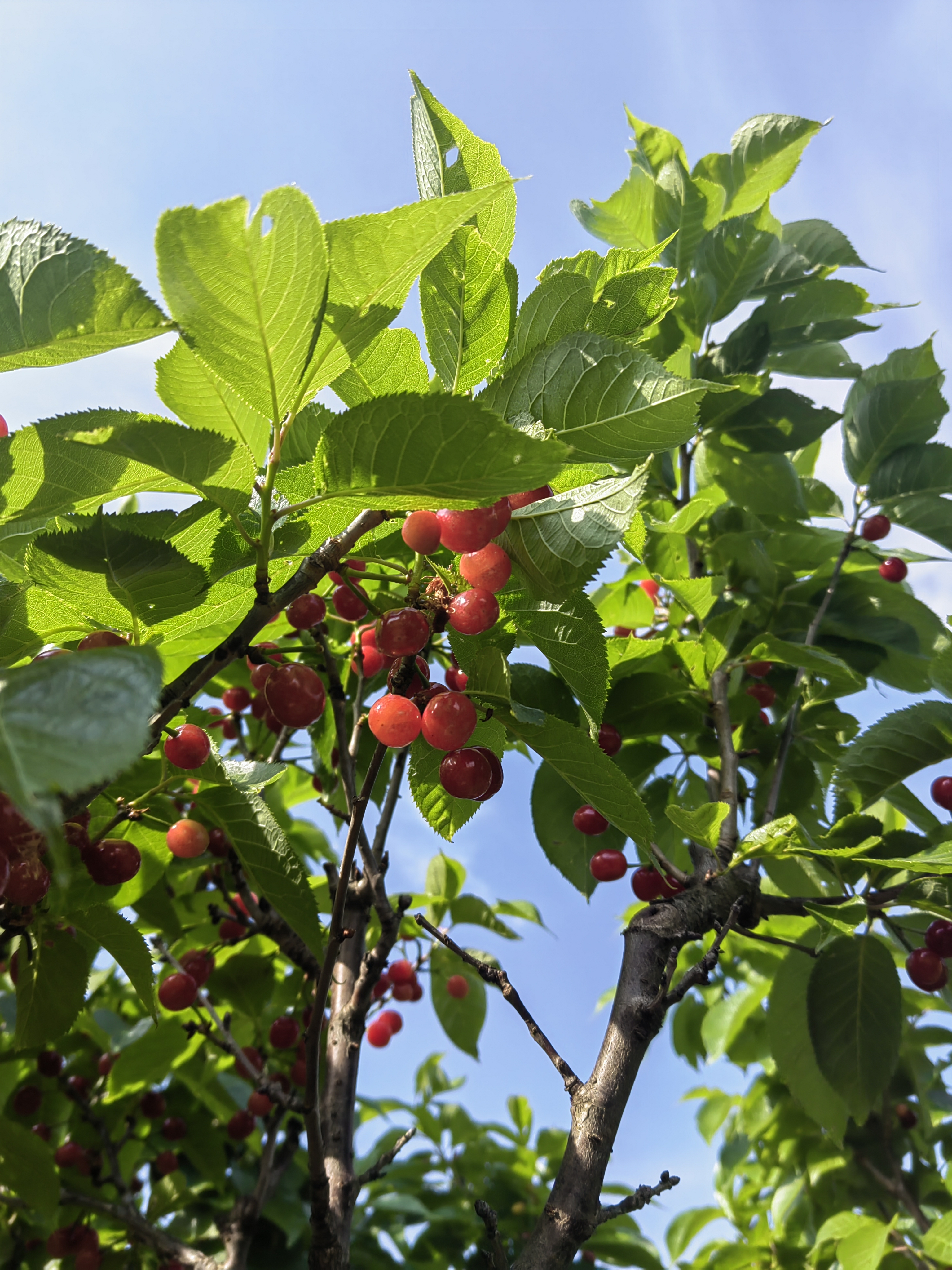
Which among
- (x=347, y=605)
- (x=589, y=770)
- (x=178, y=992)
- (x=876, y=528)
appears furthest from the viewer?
(x=876, y=528)

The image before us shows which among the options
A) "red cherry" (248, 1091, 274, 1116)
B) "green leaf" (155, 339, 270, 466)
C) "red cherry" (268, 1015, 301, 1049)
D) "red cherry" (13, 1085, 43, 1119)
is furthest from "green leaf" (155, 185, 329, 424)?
"red cherry" (13, 1085, 43, 1119)

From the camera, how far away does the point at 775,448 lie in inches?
111

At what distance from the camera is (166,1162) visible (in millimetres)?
3273

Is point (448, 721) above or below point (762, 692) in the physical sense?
below

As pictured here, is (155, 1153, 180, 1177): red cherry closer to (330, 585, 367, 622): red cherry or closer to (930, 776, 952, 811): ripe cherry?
(330, 585, 367, 622): red cherry

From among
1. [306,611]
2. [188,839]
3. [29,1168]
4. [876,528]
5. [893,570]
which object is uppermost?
[876,528]

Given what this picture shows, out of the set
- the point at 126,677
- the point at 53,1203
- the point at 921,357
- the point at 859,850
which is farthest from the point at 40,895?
the point at 921,357

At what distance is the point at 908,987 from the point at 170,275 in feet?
13.7

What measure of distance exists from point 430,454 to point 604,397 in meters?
0.27

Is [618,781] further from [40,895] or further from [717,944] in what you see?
[40,895]

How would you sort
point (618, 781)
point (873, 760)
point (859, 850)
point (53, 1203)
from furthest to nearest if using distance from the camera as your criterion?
point (873, 760)
point (53, 1203)
point (859, 850)
point (618, 781)

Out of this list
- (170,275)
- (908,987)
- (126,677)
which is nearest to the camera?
(126,677)

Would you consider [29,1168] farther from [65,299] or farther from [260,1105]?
[65,299]

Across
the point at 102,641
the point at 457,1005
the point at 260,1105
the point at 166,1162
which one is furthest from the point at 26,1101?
the point at 102,641
